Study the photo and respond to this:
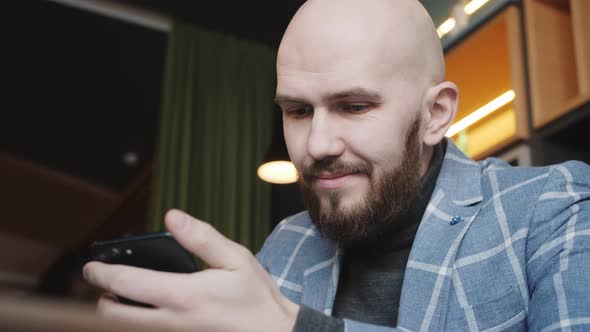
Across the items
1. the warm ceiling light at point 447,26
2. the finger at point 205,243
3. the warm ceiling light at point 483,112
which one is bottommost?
the finger at point 205,243

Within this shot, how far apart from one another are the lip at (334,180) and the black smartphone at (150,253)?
1.07 feet

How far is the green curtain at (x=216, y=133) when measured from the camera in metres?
2.92

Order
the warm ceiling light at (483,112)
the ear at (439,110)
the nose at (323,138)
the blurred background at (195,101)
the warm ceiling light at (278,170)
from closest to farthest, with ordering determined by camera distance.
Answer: the nose at (323,138)
the ear at (439,110)
the blurred background at (195,101)
the warm ceiling light at (483,112)
the warm ceiling light at (278,170)

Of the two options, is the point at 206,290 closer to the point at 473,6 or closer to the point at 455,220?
the point at 455,220

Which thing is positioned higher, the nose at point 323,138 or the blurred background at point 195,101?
the blurred background at point 195,101

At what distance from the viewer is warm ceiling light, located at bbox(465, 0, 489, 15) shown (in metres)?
2.01

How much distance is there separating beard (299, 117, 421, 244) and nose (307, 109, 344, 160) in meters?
0.02

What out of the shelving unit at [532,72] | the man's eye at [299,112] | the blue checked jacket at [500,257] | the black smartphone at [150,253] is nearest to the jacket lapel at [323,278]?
the blue checked jacket at [500,257]


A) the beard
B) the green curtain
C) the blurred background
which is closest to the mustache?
the beard

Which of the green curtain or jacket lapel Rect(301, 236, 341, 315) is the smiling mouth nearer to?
jacket lapel Rect(301, 236, 341, 315)

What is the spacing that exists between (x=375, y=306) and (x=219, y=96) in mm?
2347

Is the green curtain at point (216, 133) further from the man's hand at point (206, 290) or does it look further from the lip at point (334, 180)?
the man's hand at point (206, 290)

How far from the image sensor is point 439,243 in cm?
91

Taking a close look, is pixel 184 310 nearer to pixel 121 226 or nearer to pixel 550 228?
pixel 550 228
